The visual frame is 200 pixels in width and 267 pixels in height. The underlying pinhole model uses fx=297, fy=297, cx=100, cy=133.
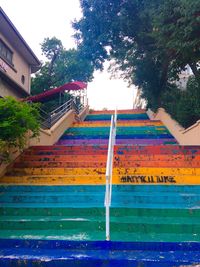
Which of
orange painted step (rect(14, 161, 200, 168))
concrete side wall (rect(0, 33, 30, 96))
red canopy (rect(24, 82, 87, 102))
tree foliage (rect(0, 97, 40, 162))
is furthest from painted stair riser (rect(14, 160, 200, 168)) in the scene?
red canopy (rect(24, 82, 87, 102))

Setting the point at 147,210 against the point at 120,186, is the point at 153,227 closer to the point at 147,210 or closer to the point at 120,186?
the point at 147,210

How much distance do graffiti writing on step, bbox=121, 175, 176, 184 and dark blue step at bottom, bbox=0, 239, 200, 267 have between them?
2.23m

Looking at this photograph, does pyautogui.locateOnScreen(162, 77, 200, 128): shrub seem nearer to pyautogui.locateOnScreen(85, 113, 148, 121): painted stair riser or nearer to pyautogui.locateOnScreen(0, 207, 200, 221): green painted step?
pyautogui.locateOnScreen(0, 207, 200, 221): green painted step

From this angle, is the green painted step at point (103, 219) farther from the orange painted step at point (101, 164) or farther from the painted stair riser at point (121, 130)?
the painted stair riser at point (121, 130)

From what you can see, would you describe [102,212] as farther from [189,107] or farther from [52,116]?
[52,116]

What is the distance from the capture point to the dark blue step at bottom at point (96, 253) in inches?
131

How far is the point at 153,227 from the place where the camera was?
414 cm

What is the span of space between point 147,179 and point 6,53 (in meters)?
11.8

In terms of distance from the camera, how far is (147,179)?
5.90 m

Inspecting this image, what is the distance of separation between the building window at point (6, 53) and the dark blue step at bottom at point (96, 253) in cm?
1214

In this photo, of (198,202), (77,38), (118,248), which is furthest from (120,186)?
(77,38)

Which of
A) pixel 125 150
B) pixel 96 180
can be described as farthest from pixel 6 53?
pixel 96 180

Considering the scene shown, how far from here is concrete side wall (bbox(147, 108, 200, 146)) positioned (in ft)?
27.5

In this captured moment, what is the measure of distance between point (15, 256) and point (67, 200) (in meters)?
1.81
